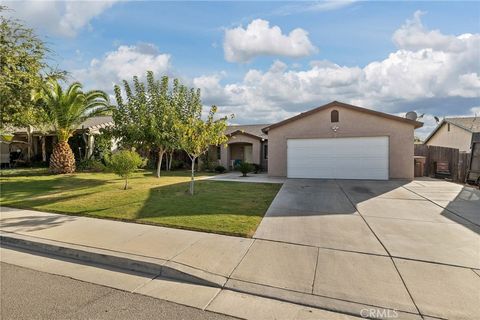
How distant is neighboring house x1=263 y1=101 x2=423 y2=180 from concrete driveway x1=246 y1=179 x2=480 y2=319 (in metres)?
5.38

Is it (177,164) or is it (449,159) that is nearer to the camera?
(449,159)

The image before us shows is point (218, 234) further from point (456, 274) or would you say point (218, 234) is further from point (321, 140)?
point (321, 140)

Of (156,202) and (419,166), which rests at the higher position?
(419,166)

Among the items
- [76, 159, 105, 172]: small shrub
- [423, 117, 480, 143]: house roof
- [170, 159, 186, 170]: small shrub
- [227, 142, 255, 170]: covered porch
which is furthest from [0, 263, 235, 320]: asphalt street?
[423, 117, 480, 143]: house roof

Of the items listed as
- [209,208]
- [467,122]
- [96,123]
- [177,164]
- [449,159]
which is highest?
[96,123]

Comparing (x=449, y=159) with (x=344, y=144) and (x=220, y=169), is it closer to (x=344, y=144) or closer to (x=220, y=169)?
(x=344, y=144)

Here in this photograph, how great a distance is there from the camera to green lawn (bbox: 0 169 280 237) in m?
6.83

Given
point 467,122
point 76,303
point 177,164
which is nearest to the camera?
point 76,303

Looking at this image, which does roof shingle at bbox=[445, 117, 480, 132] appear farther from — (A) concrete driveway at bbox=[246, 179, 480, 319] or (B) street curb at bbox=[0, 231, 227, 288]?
(B) street curb at bbox=[0, 231, 227, 288]

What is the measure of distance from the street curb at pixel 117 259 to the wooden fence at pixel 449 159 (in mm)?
14494

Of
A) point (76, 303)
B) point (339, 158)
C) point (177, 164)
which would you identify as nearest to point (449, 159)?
point (339, 158)

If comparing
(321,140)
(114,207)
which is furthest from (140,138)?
(321,140)

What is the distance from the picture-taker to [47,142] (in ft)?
78.7

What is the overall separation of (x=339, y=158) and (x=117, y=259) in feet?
42.0
